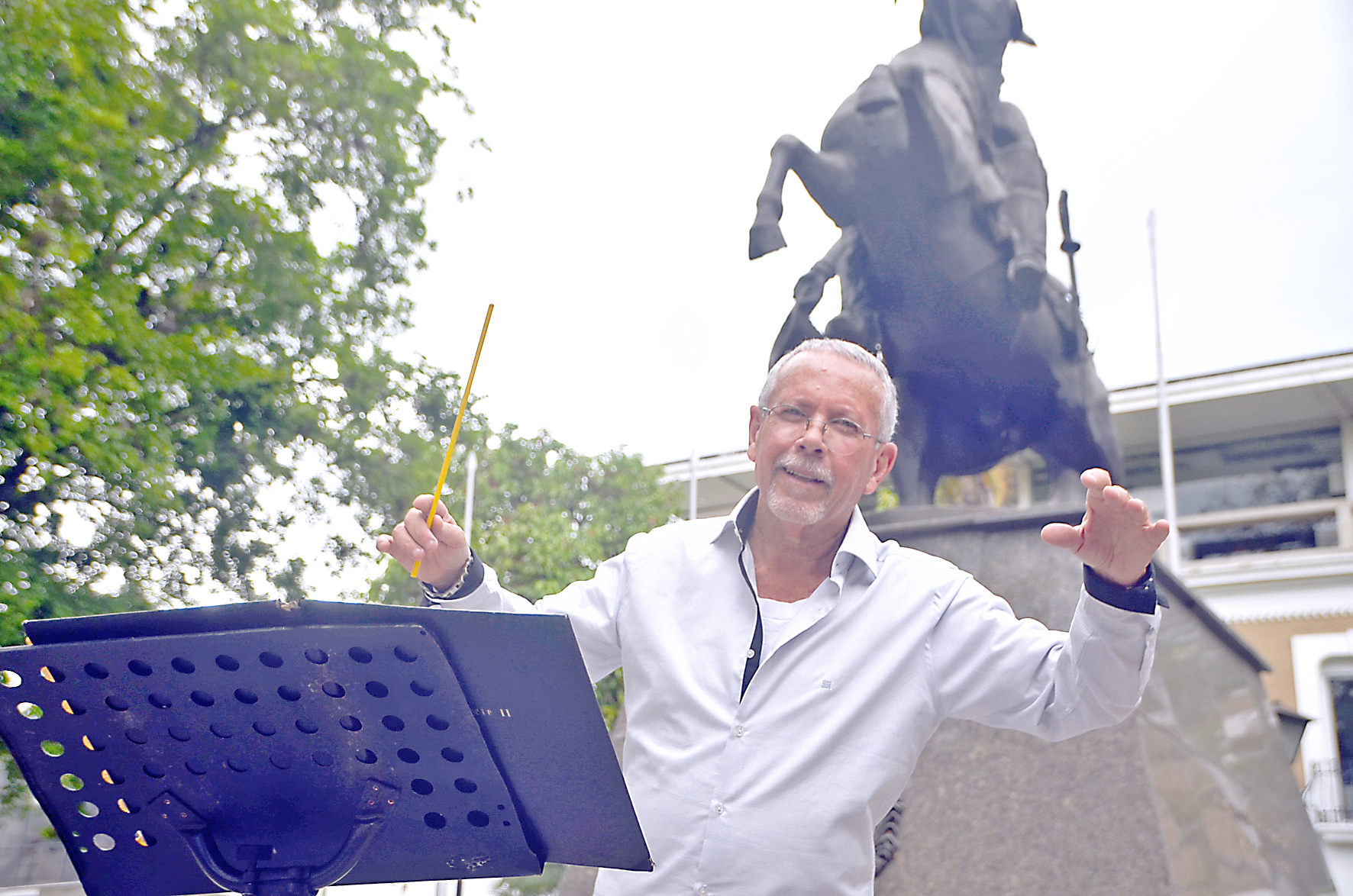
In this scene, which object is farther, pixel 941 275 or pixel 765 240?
pixel 941 275

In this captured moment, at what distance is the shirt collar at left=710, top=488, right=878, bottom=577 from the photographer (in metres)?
2.31

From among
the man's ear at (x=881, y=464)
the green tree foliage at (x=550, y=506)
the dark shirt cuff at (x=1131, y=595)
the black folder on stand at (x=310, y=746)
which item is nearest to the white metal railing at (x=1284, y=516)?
the green tree foliage at (x=550, y=506)

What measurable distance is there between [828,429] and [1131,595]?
0.70 m

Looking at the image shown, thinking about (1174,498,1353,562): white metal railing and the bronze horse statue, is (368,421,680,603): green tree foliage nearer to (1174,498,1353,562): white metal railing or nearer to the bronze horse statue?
(1174,498,1353,562): white metal railing

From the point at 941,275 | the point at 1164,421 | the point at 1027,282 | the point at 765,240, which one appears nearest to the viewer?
the point at 1027,282

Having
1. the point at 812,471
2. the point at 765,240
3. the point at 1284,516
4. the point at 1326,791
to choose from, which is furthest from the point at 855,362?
the point at 1284,516

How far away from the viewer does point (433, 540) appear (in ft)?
6.42

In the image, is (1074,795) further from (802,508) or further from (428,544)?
(428,544)

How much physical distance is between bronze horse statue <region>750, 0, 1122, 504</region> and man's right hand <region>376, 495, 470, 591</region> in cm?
382

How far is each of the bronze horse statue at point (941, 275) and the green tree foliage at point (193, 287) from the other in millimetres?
6554

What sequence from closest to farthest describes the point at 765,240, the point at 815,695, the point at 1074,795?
1. the point at 815,695
2. the point at 1074,795
3. the point at 765,240

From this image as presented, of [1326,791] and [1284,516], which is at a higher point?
[1284,516]

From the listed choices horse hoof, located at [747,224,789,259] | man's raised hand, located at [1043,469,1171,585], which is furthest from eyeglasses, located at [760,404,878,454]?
horse hoof, located at [747,224,789,259]

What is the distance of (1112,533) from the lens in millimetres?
1877
